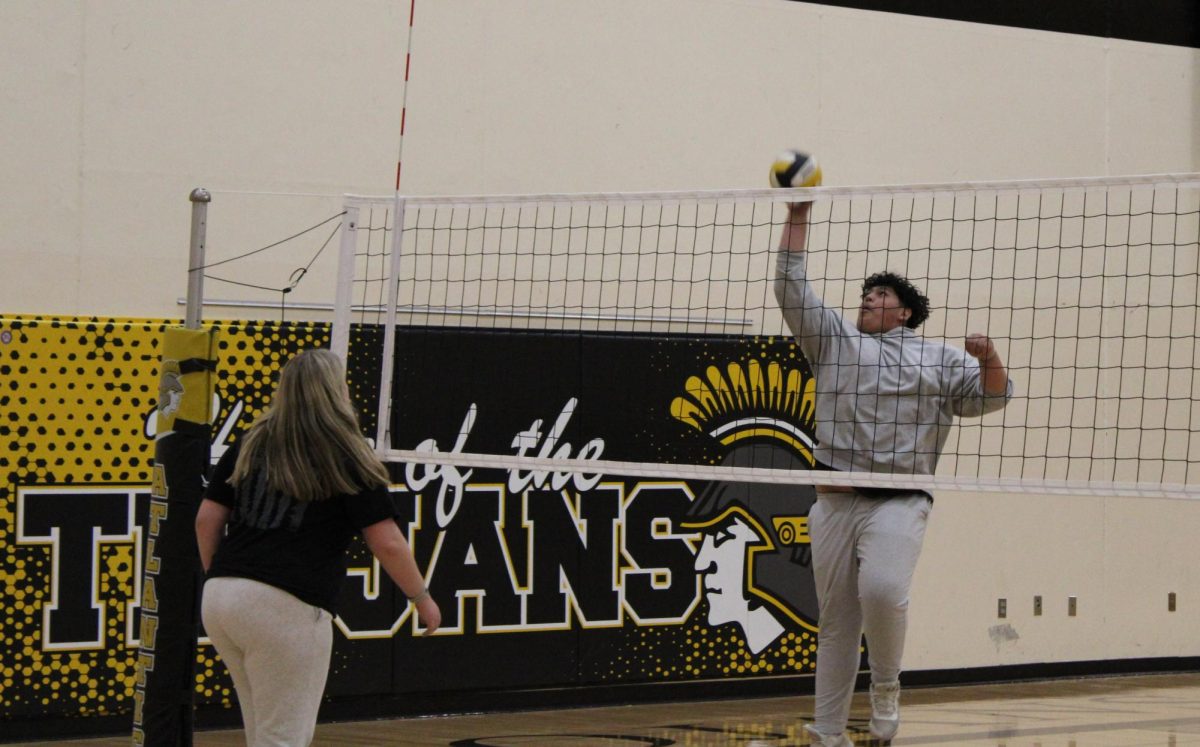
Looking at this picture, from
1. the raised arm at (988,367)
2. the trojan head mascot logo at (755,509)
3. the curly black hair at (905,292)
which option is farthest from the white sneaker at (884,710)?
the trojan head mascot logo at (755,509)

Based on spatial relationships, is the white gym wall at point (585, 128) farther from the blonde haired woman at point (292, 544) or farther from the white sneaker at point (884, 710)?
the white sneaker at point (884, 710)

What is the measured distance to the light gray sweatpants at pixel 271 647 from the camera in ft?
11.8

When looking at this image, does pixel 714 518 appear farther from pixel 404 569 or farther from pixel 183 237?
pixel 404 569

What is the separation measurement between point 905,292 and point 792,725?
8.75 feet

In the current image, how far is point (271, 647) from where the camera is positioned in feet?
11.8

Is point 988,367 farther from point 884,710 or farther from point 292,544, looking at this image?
point 292,544


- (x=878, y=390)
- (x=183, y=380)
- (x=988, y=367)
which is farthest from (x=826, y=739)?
(x=183, y=380)

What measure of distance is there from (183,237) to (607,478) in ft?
7.77

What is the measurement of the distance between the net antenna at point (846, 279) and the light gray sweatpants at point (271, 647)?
228 centimetres

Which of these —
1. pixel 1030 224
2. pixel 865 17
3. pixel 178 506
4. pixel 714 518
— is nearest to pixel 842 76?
pixel 865 17

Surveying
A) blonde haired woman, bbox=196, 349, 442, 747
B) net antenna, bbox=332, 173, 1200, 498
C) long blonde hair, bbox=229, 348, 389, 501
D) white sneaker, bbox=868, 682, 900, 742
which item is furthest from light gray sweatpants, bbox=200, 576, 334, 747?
net antenna, bbox=332, 173, 1200, 498

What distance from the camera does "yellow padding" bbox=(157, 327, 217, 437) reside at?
15.5 ft

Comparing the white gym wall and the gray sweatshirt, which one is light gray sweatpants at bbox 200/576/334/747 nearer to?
the gray sweatshirt

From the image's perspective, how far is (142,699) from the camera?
470 cm
